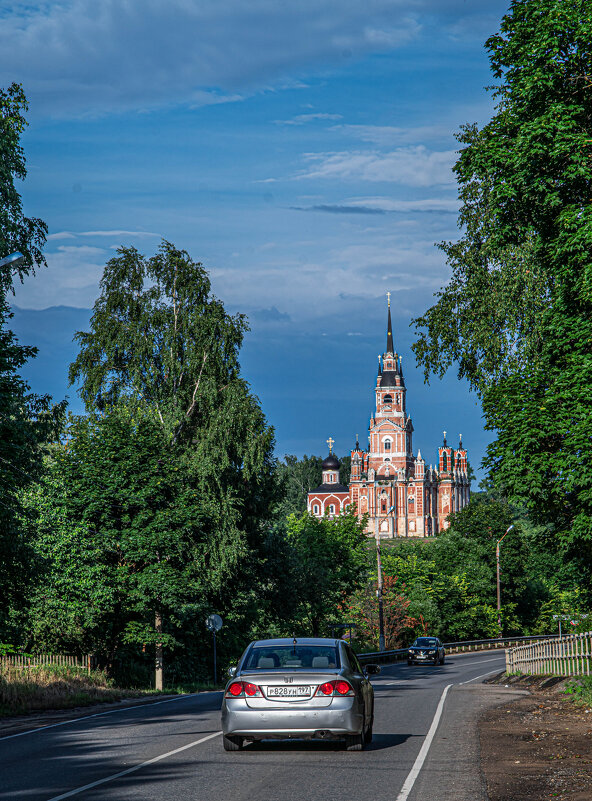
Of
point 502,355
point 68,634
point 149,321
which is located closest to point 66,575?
point 68,634

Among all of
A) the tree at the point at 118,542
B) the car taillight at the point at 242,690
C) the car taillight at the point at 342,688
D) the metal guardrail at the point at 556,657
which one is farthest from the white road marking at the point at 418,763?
the tree at the point at 118,542

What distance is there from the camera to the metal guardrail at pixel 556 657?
23438 millimetres

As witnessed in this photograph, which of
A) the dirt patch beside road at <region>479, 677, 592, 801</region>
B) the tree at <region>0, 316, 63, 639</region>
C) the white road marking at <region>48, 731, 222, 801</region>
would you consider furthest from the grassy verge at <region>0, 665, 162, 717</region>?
the dirt patch beside road at <region>479, 677, 592, 801</region>

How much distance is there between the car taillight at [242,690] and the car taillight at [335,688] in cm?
71

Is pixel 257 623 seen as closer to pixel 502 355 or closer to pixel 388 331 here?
pixel 502 355

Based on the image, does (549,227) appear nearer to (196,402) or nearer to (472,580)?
(196,402)

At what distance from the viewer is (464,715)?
64.4ft

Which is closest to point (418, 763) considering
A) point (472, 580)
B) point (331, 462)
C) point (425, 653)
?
point (425, 653)

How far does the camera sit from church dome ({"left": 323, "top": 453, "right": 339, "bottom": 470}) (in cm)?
19250

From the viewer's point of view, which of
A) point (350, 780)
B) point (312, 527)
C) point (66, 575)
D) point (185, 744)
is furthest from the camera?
point (312, 527)

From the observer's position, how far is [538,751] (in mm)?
13227

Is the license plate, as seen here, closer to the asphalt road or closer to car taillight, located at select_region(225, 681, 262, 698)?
car taillight, located at select_region(225, 681, 262, 698)

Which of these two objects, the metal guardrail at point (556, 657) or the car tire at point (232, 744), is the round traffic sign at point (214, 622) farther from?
the car tire at point (232, 744)

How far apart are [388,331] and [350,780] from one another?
185224 millimetres
